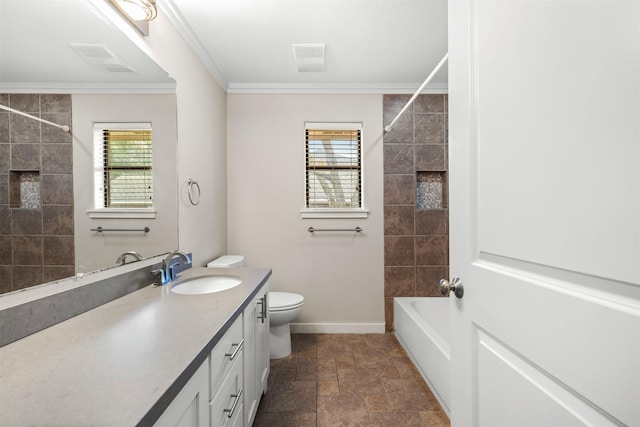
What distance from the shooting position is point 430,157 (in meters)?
2.91

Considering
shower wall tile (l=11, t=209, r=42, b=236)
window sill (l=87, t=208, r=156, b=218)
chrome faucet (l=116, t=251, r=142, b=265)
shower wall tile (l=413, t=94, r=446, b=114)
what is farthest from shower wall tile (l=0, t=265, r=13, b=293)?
shower wall tile (l=413, t=94, r=446, b=114)

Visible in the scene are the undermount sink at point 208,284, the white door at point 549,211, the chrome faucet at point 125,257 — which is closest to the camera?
the white door at point 549,211

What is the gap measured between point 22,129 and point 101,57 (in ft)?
1.72

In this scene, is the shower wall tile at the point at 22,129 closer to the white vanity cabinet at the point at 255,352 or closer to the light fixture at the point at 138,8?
the light fixture at the point at 138,8

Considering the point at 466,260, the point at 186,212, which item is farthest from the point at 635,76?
the point at 186,212

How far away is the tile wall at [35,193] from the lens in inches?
35.2

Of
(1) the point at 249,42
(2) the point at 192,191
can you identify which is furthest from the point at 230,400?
(1) the point at 249,42

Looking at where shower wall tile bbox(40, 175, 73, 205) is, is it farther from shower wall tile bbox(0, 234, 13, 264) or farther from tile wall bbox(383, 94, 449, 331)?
tile wall bbox(383, 94, 449, 331)

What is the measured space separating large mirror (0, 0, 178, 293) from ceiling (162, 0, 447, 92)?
0.71m

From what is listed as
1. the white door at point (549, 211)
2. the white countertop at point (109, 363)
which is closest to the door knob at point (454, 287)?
the white door at point (549, 211)

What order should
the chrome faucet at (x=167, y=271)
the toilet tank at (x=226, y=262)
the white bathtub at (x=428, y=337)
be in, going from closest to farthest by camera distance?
the chrome faucet at (x=167, y=271) → the white bathtub at (x=428, y=337) → the toilet tank at (x=226, y=262)

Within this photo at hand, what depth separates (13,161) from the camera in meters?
0.90

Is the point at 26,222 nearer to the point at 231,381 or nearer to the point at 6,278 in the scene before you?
the point at 6,278

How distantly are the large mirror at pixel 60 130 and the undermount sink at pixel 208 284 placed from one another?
1.01 ft
